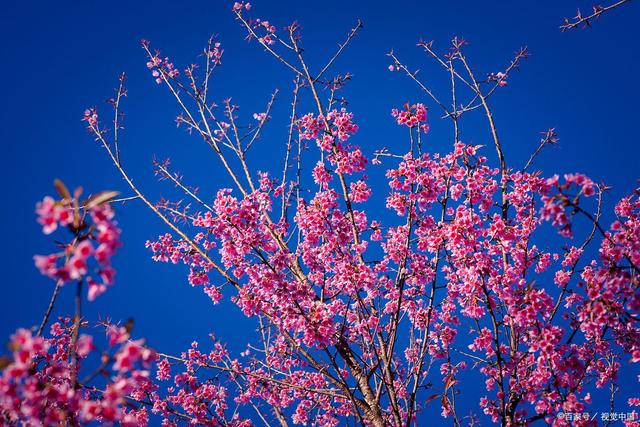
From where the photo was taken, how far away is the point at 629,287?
3.29 m

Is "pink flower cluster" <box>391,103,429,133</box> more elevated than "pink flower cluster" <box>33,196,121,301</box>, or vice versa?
"pink flower cluster" <box>391,103,429,133</box>

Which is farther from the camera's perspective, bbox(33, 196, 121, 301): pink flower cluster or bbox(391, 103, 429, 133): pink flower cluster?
bbox(391, 103, 429, 133): pink flower cluster

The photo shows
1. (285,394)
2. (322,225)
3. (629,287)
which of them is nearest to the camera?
(629,287)

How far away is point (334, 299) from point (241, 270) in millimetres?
1115

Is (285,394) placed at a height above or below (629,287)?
above

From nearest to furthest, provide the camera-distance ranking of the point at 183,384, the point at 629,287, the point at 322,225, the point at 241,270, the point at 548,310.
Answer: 1. the point at 629,287
2. the point at 548,310
3. the point at 322,225
4. the point at 241,270
5. the point at 183,384

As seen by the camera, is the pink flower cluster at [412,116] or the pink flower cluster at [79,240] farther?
the pink flower cluster at [412,116]

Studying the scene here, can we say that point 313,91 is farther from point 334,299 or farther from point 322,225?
point 334,299

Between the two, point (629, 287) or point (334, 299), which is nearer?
point (629, 287)

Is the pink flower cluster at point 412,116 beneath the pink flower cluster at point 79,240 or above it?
above

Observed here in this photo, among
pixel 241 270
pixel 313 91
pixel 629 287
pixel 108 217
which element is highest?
pixel 313 91

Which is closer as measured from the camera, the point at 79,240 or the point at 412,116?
the point at 79,240

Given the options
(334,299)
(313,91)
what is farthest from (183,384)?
(313,91)

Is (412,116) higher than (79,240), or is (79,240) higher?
(412,116)
